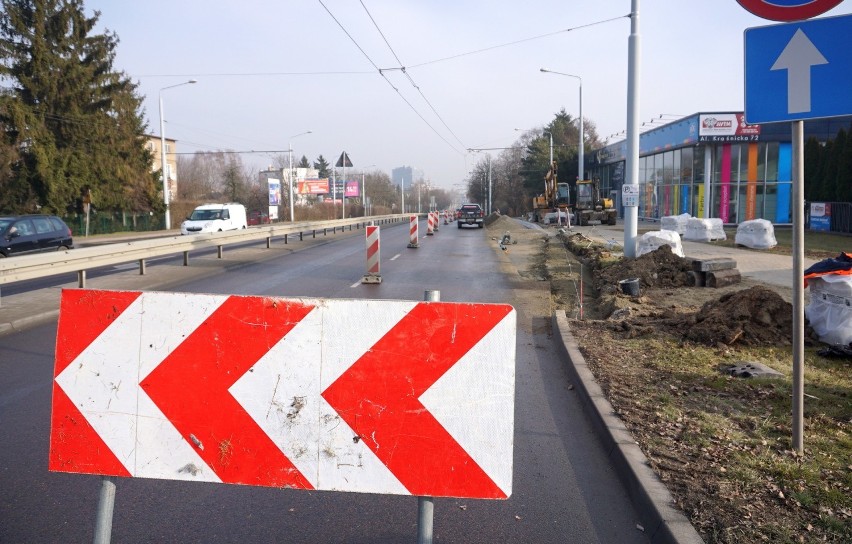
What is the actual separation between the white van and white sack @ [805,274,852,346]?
27.3 meters

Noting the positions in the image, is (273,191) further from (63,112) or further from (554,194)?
(554,194)

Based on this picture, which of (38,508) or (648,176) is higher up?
(648,176)

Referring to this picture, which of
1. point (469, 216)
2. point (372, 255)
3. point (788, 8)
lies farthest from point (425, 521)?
point (469, 216)

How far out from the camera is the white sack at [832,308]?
741cm

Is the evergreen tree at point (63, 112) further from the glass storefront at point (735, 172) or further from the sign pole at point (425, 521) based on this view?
the sign pole at point (425, 521)

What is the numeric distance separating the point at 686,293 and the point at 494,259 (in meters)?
10.4

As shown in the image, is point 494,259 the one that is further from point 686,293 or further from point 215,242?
point 686,293

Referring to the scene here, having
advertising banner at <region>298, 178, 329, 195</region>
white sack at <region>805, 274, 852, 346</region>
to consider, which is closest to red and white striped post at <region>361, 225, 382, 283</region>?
white sack at <region>805, 274, 852, 346</region>

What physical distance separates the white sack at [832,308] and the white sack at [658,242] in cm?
817

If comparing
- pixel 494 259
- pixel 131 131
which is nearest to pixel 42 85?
pixel 131 131

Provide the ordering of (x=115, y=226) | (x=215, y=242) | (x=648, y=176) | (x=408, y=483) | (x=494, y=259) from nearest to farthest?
(x=408, y=483)
(x=215, y=242)
(x=494, y=259)
(x=115, y=226)
(x=648, y=176)

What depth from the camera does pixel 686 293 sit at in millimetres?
12273

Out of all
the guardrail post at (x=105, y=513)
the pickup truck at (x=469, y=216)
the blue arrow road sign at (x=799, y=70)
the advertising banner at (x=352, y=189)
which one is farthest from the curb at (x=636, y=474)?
the advertising banner at (x=352, y=189)

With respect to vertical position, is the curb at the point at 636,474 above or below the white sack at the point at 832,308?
below
